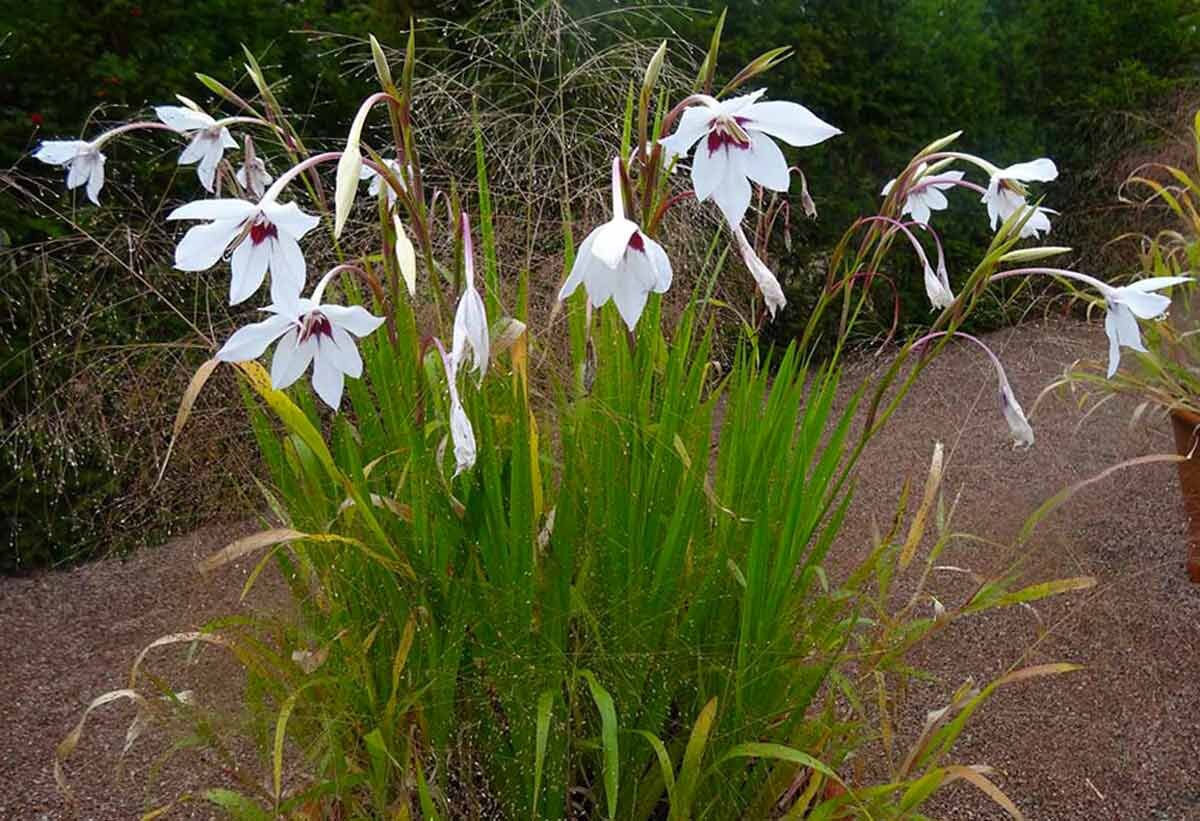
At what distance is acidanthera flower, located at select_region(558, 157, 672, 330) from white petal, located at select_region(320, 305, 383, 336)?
222 mm

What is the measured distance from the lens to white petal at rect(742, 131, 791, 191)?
113cm

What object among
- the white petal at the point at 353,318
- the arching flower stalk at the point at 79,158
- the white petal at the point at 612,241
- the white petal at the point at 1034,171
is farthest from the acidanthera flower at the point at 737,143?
the arching flower stalk at the point at 79,158

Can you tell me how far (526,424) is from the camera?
130 cm

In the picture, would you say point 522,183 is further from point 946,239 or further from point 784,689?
point 946,239

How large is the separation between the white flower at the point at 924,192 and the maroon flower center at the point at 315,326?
0.68 m

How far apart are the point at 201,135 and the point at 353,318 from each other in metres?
0.41

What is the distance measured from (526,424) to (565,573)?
0.57 feet

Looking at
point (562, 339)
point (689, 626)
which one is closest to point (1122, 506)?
point (562, 339)

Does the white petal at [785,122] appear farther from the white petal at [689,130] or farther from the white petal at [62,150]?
the white petal at [62,150]

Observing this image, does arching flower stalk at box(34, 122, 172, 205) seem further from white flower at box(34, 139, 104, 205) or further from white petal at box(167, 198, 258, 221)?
white petal at box(167, 198, 258, 221)

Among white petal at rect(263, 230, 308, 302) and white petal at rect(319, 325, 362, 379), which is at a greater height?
white petal at rect(263, 230, 308, 302)

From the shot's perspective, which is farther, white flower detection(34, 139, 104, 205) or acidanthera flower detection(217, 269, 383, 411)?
white flower detection(34, 139, 104, 205)

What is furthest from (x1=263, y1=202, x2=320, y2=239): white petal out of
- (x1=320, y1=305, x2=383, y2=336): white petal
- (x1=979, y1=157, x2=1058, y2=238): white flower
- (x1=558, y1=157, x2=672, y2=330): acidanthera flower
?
(x1=979, y1=157, x2=1058, y2=238): white flower

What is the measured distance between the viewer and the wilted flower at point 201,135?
142 cm
